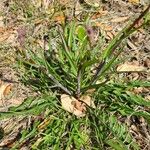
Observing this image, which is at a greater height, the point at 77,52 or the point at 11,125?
the point at 77,52

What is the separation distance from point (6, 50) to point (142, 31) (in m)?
0.88

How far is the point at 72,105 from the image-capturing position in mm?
1999

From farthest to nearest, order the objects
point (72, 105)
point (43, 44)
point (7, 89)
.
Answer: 1. point (43, 44)
2. point (7, 89)
3. point (72, 105)

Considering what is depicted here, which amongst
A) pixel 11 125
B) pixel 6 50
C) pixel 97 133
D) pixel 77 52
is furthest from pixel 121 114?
pixel 6 50

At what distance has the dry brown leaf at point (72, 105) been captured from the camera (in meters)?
1.97

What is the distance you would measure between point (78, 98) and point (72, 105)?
0.19ft

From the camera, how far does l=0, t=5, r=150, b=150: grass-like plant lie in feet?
6.11

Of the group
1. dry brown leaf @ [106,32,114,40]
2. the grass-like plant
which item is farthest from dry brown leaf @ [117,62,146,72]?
dry brown leaf @ [106,32,114,40]

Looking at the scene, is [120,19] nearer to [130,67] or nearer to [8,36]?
[130,67]

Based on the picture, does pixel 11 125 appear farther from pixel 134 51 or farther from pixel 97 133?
pixel 134 51

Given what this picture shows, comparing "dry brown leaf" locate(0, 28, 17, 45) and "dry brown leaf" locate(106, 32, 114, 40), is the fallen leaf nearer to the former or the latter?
"dry brown leaf" locate(0, 28, 17, 45)

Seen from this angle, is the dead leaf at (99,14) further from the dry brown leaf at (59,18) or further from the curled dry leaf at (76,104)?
the curled dry leaf at (76,104)

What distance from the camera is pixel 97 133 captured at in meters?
1.87

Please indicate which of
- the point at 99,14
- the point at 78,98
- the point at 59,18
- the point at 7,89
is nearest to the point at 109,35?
the point at 99,14
